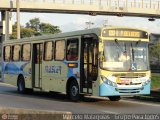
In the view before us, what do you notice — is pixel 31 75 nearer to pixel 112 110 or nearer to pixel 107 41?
pixel 107 41

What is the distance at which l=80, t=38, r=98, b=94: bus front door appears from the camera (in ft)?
60.8

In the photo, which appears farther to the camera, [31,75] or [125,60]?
[31,75]

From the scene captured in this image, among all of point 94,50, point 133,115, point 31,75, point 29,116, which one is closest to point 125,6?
point 31,75

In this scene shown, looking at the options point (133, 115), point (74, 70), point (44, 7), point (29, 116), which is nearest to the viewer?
point (29, 116)

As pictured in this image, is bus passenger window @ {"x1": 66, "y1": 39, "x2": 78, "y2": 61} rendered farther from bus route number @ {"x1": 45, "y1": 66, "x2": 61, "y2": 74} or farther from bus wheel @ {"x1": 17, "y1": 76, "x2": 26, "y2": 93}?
bus wheel @ {"x1": 17, "y1": 76, "x2": 26, "y2": 93}

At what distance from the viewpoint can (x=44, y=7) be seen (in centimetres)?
5897

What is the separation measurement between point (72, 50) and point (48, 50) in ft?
7.60

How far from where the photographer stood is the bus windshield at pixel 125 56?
18203mm

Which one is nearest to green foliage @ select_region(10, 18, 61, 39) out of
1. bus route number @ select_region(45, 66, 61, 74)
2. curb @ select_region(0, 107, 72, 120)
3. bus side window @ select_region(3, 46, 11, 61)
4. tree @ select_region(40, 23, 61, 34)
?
tree @ select_region(40, 23, 61, 34)

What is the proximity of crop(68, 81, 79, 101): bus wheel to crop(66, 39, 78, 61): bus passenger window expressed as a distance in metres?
1.00

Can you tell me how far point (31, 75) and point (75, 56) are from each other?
4.69 m

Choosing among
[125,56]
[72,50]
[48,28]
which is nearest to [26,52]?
[72,50]

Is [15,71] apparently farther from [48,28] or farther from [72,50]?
[48,28]

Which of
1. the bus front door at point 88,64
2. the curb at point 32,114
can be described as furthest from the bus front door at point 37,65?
the curb at point 32,114
